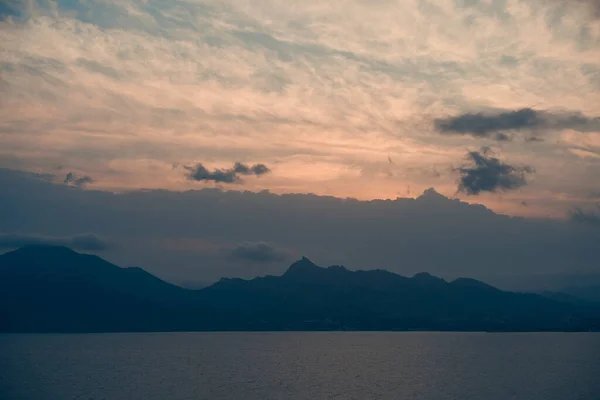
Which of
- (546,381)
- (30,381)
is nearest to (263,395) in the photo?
(30,381)

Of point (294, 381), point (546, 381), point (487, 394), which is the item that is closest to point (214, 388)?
point (294, 381)

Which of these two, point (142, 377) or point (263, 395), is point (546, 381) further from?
point (142, 377)

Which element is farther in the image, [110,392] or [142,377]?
[142,377]

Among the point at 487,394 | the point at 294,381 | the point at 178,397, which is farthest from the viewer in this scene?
the point at 294,381

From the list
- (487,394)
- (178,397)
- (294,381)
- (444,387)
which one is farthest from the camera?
(294,381)

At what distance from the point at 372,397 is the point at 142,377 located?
255 feet

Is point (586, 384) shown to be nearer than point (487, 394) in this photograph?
No

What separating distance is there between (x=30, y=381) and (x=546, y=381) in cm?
14628

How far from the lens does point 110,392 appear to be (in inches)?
5773

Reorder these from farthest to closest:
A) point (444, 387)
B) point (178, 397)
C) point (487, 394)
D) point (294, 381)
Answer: point (294, 381), point (444, 387), point (487, 394), point (178, 397)

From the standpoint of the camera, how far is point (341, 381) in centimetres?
17550

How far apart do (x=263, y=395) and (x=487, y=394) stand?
2136 inches

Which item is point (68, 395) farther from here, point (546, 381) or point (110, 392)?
point (546, 381)

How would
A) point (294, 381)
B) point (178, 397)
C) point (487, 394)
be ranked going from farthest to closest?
point (294, 381) < point (487, 394) < point (178, 397)
